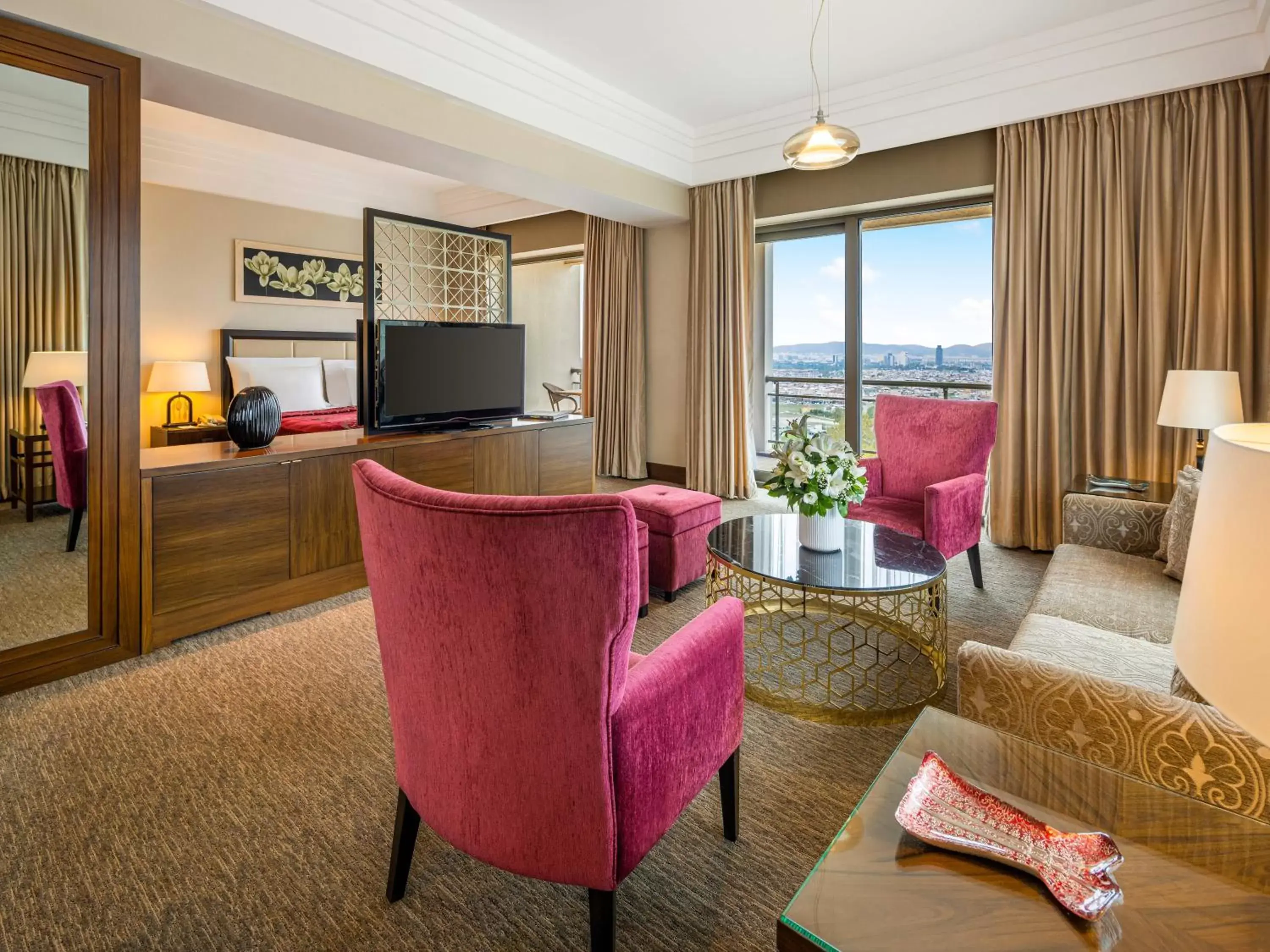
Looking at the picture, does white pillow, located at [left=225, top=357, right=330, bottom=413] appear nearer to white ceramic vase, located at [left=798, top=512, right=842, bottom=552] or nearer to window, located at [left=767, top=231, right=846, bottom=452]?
window, located at [left=767, top=231, right=846, bottom=452]

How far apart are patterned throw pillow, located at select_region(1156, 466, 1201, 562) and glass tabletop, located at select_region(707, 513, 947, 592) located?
2.46ft

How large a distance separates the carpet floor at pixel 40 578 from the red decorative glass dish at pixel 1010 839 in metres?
2.85

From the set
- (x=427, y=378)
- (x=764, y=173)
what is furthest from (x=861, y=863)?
(x=764, y=173)

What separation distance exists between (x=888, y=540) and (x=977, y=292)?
300cm

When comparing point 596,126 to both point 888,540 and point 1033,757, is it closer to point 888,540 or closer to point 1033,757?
point 888,540

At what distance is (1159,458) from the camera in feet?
12.3

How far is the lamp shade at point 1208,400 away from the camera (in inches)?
114

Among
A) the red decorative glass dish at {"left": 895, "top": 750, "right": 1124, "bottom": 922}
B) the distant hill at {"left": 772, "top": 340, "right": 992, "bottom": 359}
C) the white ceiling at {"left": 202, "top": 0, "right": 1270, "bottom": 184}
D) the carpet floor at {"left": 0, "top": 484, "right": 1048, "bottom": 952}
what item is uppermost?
the white ceiling at {"left": 202, "top": 0, "right": 1270, "bottom": 184}

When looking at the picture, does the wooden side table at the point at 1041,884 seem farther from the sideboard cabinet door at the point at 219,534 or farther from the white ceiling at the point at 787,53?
the white ceiling at the point at 787,53

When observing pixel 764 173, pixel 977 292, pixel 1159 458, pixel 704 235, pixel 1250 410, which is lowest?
pixel 1159 458

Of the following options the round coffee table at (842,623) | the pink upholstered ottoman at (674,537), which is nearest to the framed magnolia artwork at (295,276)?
the pink upholstered ottoman at (674,537)

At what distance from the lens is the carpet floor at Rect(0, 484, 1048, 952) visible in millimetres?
1395

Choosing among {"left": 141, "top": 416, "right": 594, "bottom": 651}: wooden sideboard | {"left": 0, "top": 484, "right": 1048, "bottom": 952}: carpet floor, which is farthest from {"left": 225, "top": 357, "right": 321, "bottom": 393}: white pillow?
{"left": 0, "top": 484, "right": 1048, "bottom": 952}: carpet floor

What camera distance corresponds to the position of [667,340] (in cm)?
618
